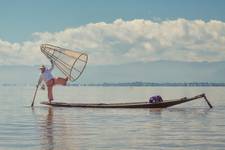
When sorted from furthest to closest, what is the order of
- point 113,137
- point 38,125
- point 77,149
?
point 38,125, point 113,137, point 77,149

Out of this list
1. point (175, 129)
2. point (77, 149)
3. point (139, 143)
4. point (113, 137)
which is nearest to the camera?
point (77, 149)

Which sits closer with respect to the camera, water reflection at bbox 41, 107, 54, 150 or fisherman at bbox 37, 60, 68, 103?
water reflection at bbox 41, 107, 54, 150

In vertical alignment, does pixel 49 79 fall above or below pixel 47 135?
above

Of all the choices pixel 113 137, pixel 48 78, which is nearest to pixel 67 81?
pixel 48 78

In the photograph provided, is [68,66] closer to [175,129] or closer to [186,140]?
[175,129]

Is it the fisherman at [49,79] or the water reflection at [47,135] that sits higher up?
the fisherman at [49,79]

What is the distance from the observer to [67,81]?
41.3 m

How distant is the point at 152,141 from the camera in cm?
1934

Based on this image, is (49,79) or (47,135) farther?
(49,79)

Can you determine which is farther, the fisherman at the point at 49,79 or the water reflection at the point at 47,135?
the fisherman at the point at 49,79

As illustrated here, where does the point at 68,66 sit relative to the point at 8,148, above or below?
above

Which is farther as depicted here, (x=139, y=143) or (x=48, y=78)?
(x=48, y=78)

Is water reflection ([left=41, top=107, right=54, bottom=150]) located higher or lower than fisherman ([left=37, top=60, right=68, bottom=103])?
lower

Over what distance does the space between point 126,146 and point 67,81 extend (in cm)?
2380
